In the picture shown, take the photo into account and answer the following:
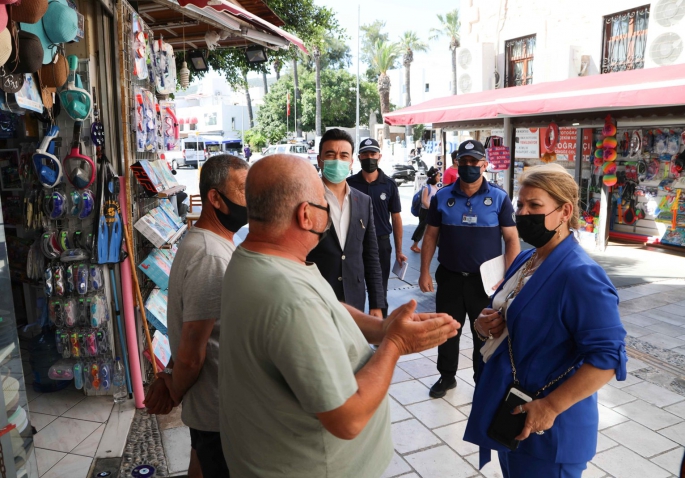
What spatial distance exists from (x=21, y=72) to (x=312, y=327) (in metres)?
2.35

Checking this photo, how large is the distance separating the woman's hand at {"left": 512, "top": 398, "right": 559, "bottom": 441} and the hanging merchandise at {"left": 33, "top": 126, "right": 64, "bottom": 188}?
3.16 metres

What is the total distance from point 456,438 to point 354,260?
1393 millimetres

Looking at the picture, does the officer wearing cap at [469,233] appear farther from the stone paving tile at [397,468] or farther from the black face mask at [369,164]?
the black face mask at [369,164]

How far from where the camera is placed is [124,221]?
371 cm

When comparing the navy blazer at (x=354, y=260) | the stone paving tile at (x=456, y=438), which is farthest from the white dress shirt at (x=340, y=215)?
the stone paving tile at (x=456, y=438)

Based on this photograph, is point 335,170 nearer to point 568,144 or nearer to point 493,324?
point 493,324


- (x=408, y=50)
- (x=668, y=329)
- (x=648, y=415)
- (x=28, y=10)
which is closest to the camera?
(x=28, y=10)

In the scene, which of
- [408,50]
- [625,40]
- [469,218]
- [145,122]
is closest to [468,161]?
[469,218]

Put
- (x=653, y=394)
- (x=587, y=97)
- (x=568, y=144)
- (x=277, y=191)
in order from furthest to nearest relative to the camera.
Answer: (x=568, y=144) → (x=587, y=97) → (x=653, y=394) → (x=277, y=191)

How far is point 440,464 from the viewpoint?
324 cm

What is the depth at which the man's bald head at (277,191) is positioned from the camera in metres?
1.44

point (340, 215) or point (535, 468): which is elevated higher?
point (340, 215)

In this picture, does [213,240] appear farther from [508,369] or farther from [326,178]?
[326,178]

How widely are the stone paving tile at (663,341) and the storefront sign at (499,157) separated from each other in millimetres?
6223
